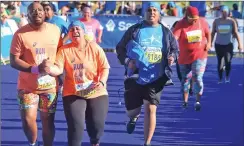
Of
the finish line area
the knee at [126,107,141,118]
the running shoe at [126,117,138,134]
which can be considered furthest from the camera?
the finish line area

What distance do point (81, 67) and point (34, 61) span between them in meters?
0.52

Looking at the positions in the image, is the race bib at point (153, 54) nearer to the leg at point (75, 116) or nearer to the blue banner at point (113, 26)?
the leg at point (75, 116)

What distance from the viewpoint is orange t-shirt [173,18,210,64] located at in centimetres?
1038

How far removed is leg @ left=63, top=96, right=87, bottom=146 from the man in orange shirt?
1.00 feet

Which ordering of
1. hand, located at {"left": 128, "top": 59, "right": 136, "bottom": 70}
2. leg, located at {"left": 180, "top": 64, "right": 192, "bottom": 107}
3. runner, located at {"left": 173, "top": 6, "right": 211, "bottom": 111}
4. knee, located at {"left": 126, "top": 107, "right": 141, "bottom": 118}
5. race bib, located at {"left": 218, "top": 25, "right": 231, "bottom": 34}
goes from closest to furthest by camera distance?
hand, located at {"left": 128, "top": 59, "right": 136, "bottom": 70}
knee, located at {"left": 126, "top": 107, "right": 141, "bottom": 118}
runner, located at {"left": 173, "top": 6, "right": 211, "bottom": 111}
leg, located at {"left": 180, "top": 64, "right": 192, "bottom": 107}
race bib, located at {"left": 218, "top": 25, "right": 231, "bottom": 34}

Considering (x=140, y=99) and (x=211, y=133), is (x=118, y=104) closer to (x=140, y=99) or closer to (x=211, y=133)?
(x=211, y=133)

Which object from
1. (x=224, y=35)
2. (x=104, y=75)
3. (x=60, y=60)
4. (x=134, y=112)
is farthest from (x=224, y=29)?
(x=60, y=60)

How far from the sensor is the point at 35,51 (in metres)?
6.63

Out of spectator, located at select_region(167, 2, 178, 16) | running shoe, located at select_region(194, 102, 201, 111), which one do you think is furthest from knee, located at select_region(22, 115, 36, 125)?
spectator, located at select_region(167, 2, 178, 16)

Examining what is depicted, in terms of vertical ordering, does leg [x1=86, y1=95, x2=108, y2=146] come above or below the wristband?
below

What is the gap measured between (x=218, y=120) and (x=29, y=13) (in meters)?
4.34

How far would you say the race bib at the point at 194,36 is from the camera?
34.1 ft

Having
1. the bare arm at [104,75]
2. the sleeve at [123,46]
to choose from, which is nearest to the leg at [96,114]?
the bare arm at [104,75]

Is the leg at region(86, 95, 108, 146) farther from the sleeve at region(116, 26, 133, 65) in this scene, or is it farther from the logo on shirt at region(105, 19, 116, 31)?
the logo on shirt at region(105, 19, 116, 31)
